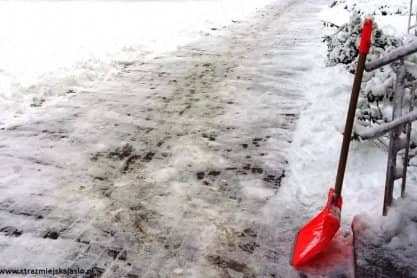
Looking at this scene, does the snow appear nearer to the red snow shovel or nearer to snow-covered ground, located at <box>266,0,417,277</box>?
snow-covered ground, located at <box>266,0,417,277</box>

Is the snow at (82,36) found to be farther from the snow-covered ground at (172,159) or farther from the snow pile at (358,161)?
the snow pile at (358,161)

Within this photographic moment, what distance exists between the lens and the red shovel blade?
9.17ft

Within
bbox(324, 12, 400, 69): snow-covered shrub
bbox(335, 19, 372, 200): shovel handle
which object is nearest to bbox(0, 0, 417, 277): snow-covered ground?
bbox(324, 12, 400, 69): snow-covered shrub

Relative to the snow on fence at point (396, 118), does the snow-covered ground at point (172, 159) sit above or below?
below

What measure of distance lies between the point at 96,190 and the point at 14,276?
1098 millimetres

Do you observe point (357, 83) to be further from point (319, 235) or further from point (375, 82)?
point (375, 82)

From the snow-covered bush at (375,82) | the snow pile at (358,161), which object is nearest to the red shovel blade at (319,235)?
the snow pile at (358,161)

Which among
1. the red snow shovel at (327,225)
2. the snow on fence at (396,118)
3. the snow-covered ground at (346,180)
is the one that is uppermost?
the snow on fence at (396,118)

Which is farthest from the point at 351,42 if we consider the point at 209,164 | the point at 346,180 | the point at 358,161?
the point at 209,164

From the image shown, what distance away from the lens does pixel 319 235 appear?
9.29 ft

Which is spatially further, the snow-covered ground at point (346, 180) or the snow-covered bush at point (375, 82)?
the snow-covered bush at point (375, 82)

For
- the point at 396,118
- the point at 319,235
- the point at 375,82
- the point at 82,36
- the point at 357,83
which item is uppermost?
the point at 357,83

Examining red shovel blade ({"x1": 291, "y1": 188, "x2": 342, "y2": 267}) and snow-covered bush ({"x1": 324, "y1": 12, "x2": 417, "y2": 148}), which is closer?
red shovel blade ({"x1": 291, "y1": 188, "x2": 342, "y2": 267})

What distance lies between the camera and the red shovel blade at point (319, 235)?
279cm
